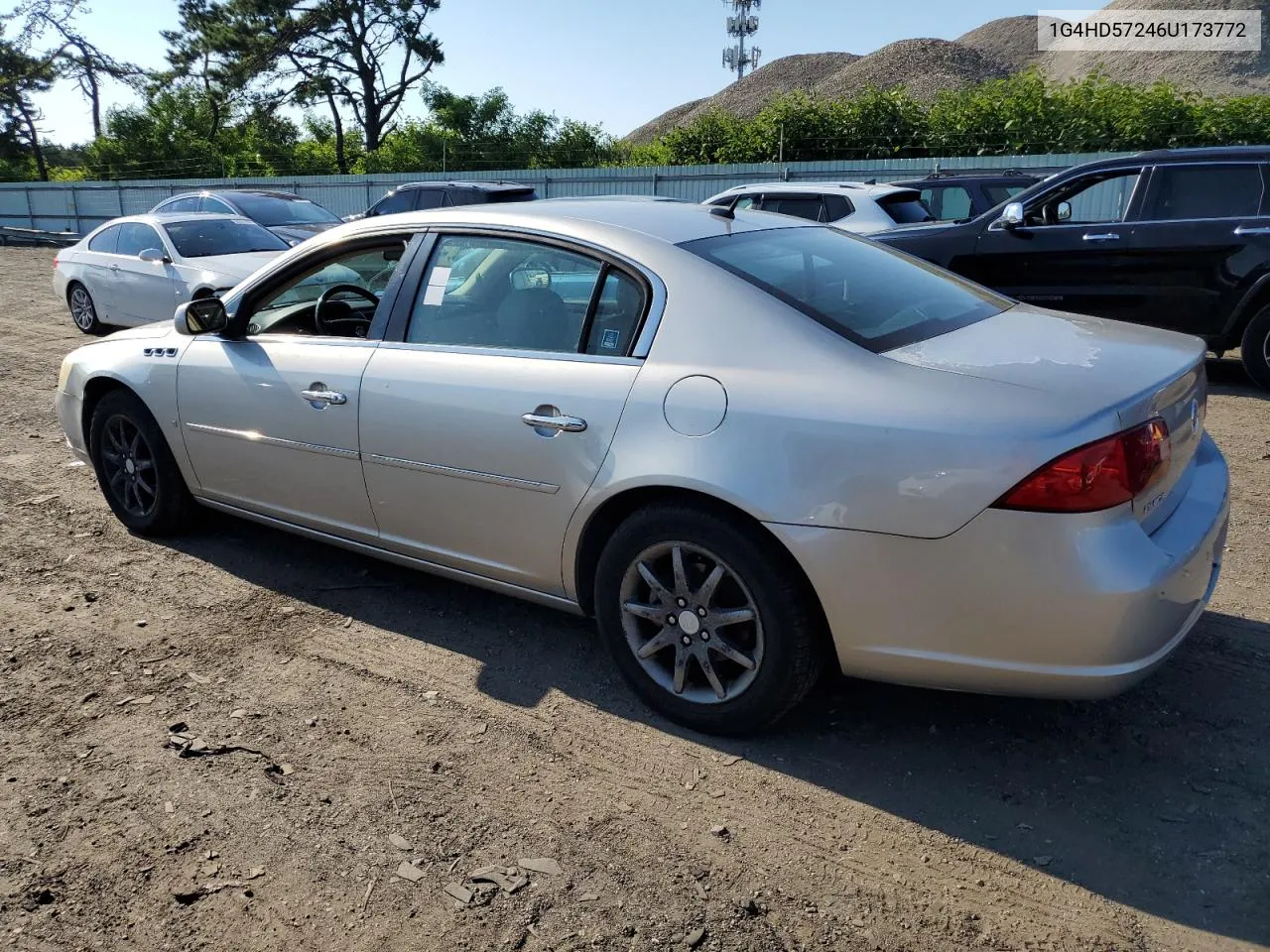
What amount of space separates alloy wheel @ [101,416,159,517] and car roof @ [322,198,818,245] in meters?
1.58

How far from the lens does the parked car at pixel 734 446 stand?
2.57m

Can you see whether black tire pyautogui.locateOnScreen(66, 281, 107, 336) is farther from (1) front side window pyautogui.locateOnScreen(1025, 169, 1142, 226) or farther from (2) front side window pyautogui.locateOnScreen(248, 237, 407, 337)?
(1) front side window pyautogui.locateOnScreen(1025, 169, 1142, 226)

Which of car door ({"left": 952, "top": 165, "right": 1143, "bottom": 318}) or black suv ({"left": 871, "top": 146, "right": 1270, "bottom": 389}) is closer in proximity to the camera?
black suv ({"left": 871, "top": 146, "right": 1270, "bottom": 389})

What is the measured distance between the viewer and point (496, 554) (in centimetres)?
355

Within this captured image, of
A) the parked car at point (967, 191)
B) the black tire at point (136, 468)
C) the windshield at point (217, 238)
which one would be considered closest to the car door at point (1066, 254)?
the parked car at point (967, 191)

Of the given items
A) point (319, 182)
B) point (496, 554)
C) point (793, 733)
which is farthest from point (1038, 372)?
point (319, 182)

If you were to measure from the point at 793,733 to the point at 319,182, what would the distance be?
27.1m

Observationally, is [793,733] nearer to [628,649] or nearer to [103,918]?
[628,649]

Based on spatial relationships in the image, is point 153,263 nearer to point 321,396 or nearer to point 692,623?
point 321,396

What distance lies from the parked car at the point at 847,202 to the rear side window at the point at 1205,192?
8.69 feet

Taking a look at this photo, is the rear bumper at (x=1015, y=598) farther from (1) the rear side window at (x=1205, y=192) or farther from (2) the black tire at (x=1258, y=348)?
(1) the rear side window at (x=1205, y=192)

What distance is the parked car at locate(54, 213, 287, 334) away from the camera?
1059 centimetres

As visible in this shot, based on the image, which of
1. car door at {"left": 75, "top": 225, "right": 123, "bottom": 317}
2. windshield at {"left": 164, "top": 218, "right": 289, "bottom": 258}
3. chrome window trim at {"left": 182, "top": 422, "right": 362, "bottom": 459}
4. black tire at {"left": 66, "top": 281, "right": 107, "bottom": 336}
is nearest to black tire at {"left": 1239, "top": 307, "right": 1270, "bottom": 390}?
chrome window trim at {"left": 182, "top": 422, "right": 362, "bottom": 459}

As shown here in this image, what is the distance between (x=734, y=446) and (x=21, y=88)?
5930 cm
